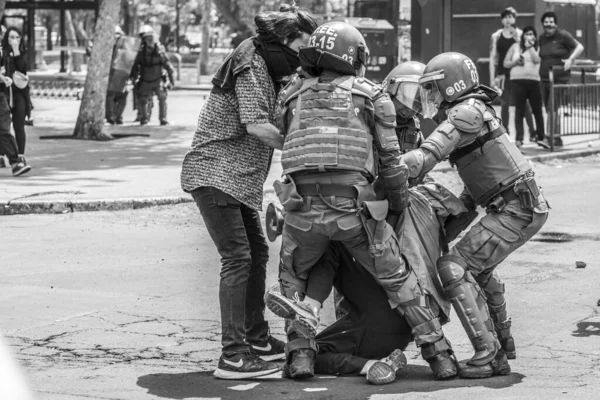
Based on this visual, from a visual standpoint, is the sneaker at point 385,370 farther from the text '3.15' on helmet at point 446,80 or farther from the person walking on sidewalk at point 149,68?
the person walking on sidewalk at point 149,68

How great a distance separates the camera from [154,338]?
6.77m

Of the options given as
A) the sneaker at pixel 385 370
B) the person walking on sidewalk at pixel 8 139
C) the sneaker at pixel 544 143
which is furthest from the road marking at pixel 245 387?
the sneaker at pixel 544 143

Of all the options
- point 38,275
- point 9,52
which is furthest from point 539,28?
point 38,275

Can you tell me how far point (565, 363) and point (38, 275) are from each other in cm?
412

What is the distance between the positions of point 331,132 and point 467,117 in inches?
29.0

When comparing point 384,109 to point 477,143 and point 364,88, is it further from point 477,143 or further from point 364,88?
point 477,143

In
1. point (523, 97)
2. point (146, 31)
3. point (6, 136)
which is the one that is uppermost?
point (146, 31)

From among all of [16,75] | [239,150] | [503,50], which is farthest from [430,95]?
[503,50]

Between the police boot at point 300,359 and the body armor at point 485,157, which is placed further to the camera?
the body armor at point 485,157

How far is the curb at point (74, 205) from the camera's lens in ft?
38.7

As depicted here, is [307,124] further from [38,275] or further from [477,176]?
[38,275]

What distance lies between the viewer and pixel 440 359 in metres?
5.78

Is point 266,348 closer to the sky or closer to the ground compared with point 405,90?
closer to the ground

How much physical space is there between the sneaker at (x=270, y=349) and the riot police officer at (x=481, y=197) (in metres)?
1.06
